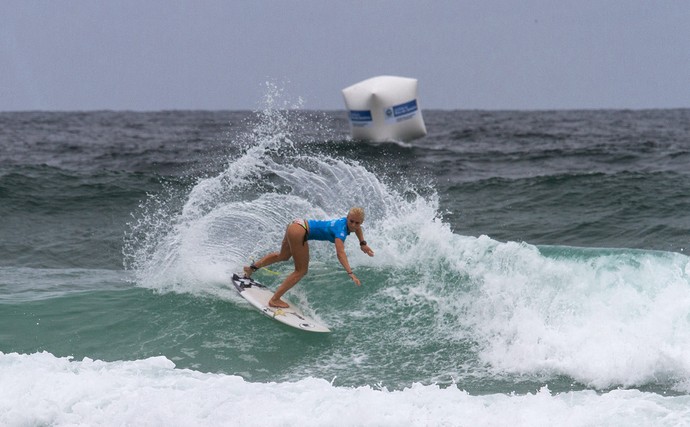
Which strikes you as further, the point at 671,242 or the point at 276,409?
the point at 671,242

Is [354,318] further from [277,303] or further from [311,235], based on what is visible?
[311,235]

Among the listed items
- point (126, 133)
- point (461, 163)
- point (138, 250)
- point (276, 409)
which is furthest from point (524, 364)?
point (126, 133)

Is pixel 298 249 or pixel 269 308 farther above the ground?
pixel 298 249

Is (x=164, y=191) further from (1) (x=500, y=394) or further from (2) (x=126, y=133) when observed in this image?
(2) (x=126, y=133)

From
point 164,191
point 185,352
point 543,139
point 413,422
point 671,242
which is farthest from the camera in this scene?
point 543,139

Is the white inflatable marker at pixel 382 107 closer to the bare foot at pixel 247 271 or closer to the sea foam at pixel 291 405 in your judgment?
the bare foot at pixel 247 271

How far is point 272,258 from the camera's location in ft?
32.2

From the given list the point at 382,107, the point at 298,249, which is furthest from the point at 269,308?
the point at 382,107

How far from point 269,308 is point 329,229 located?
50.0 inches

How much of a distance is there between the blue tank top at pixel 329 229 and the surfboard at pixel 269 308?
0.97m

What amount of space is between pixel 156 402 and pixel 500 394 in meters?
3.07

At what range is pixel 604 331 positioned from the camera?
27.3 feet

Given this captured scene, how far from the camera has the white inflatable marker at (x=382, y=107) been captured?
24969 millimetres

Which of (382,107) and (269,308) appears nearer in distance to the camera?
(269,308)
